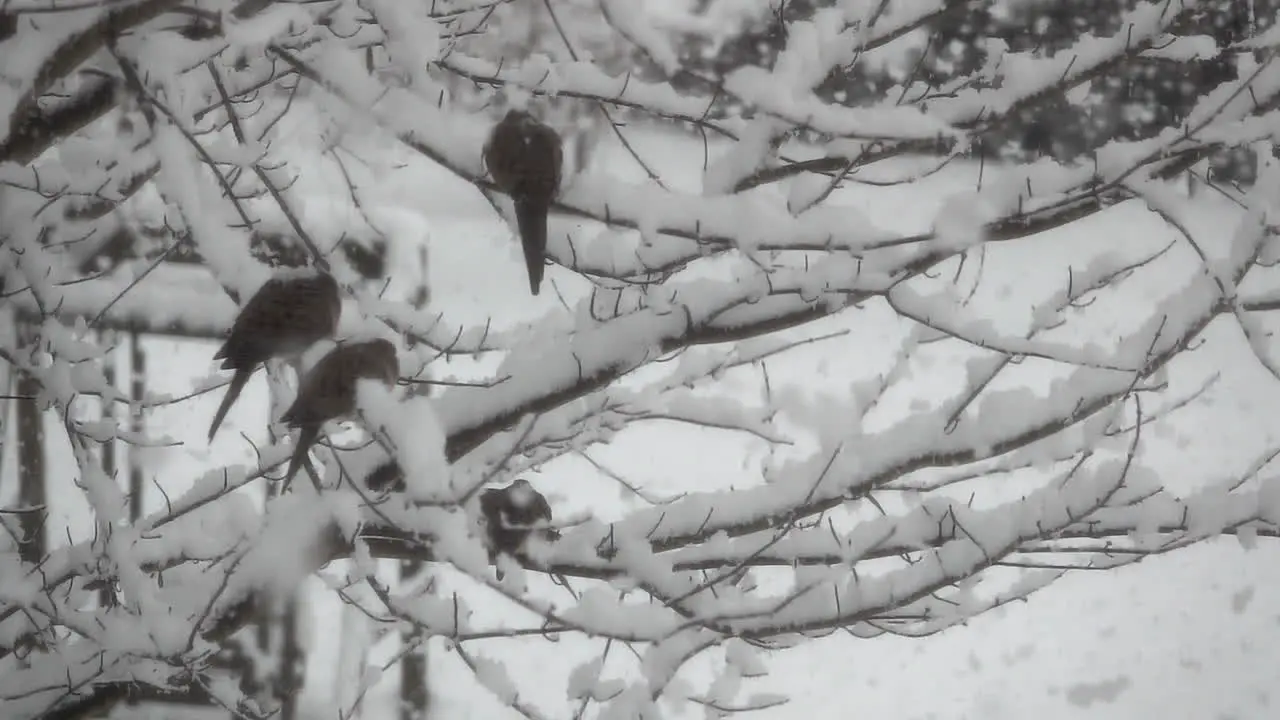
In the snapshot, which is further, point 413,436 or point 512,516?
point 512,516

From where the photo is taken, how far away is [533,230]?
1.43 meters

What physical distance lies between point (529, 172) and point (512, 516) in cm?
52

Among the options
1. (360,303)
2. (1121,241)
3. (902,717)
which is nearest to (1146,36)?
(360,303)

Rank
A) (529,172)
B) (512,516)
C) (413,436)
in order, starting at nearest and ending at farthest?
(413,436), (529,172), (512,516)

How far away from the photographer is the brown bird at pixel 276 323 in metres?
1.25

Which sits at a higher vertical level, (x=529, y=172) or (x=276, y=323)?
(x=529, y=172)

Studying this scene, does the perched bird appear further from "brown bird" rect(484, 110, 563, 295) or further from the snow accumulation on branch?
"brown bird" rect(484, 110, 563, 295)

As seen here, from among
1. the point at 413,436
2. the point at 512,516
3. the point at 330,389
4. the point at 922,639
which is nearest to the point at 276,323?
the point at 330,389

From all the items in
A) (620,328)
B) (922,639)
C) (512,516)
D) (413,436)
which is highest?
(922,639)

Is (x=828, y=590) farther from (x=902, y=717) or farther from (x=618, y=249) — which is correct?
(x=902, y=717)

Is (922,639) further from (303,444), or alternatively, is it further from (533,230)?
(303,444)

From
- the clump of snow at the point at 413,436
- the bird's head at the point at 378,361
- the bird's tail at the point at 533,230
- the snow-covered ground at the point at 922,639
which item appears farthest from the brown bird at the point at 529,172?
→ the snow-covered ground at the point at 922,639

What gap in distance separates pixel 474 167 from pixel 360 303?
40 cm

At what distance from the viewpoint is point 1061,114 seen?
4.79m
